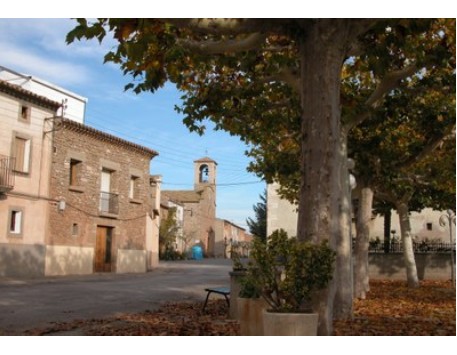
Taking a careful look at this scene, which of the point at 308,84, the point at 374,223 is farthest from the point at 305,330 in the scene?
the point at 374,223

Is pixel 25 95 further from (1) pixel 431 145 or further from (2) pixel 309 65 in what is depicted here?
(2) pixel 309 65

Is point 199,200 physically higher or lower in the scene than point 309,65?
higher

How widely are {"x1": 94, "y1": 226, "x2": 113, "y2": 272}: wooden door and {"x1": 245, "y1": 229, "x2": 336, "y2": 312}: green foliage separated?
21031 mm

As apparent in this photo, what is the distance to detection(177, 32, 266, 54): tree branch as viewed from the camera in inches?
279

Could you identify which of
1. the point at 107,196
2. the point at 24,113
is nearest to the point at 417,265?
the point at 107,196

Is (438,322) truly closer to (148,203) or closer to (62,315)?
(62,315)

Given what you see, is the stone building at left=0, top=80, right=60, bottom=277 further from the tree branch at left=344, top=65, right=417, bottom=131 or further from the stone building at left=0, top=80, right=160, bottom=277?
the tree branch at left=344, top=65, right=417, bottom=131

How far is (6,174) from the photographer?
20312 mm

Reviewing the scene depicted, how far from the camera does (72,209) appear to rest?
24.0 meters

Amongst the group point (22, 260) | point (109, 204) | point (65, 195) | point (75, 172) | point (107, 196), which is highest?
point (75, 172)

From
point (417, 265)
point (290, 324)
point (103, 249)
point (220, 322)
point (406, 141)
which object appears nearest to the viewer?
point (290, 324)

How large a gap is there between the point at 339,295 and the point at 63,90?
2150cm

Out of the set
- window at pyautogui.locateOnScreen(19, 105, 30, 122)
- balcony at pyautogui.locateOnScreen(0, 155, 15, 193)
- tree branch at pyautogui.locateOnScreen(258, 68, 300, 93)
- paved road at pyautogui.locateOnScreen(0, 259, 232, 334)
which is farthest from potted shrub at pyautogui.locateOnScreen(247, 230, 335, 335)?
window at pyautogui.locateOnScreen(19, 105, 30, 122)

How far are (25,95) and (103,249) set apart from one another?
334 inches
